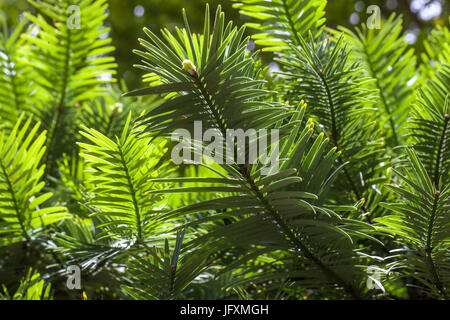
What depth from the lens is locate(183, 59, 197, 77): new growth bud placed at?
0.90 feet

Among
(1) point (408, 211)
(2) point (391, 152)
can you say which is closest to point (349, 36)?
(2) point (391, 152)

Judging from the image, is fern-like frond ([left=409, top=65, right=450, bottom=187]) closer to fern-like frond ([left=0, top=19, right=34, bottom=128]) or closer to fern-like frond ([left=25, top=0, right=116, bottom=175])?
fern-like frond ([left=25, top=0, right=116, bottom=175])

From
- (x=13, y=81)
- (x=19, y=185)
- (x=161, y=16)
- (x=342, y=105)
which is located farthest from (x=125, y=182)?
(x=161, y=16)

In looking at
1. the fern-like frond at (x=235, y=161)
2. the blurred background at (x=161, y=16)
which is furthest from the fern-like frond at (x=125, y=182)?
the blurred background at (x=161, y=16)

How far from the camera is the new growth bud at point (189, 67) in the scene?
0.27 metres

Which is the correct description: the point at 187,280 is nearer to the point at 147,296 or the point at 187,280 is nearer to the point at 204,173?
the point at 147,296

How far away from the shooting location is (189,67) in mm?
278

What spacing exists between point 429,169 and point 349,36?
27cm

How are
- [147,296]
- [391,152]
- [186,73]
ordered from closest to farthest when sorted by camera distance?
[186,73] < [147,296] < [391,152]

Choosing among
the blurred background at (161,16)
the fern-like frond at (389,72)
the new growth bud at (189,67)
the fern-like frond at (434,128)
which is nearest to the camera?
the new growth bud at (189,67)

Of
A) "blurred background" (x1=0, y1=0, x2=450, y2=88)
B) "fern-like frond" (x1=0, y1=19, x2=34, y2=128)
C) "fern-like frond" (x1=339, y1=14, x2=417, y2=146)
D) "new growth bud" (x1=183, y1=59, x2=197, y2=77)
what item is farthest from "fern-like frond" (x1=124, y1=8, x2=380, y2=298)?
"blurred background" (x1=0, y1=0, x2=450, y2=88)

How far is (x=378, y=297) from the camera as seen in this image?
0.42 m

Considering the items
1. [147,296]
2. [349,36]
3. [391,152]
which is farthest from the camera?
[349,36]

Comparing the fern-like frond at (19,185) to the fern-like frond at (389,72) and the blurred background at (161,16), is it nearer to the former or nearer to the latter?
the fern-like frond at (389,72)
